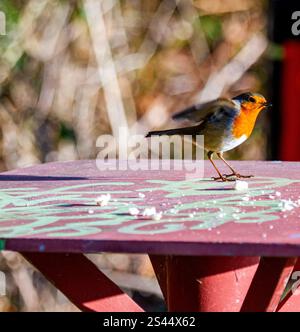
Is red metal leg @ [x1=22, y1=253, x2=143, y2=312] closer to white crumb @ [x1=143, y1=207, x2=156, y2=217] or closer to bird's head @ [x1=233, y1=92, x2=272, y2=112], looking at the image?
white crumb @ [x1=143, y1=207, x2=156, y2=217]

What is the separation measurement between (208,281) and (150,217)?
0.32m

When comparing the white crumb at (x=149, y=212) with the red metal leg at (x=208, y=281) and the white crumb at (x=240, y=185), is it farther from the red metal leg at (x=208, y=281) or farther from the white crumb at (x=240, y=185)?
the white crumb at (x=240, y=185)

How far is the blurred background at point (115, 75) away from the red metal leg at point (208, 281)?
3.27 meters

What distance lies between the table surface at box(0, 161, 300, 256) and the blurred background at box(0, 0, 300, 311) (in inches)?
93.2

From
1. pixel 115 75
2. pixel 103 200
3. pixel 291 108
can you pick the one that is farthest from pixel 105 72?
pixel 103 200

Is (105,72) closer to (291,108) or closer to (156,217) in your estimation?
(291,108)

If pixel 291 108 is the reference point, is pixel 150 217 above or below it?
above

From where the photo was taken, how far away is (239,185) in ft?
9.04

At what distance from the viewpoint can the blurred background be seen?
5691 millimetres

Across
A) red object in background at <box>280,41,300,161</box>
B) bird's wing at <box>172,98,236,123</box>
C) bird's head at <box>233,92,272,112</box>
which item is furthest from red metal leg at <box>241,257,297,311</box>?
red object in background at <box>280,41,300,161</box>

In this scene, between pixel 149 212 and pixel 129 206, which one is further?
pixel 129 206

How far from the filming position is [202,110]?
3197 mm
